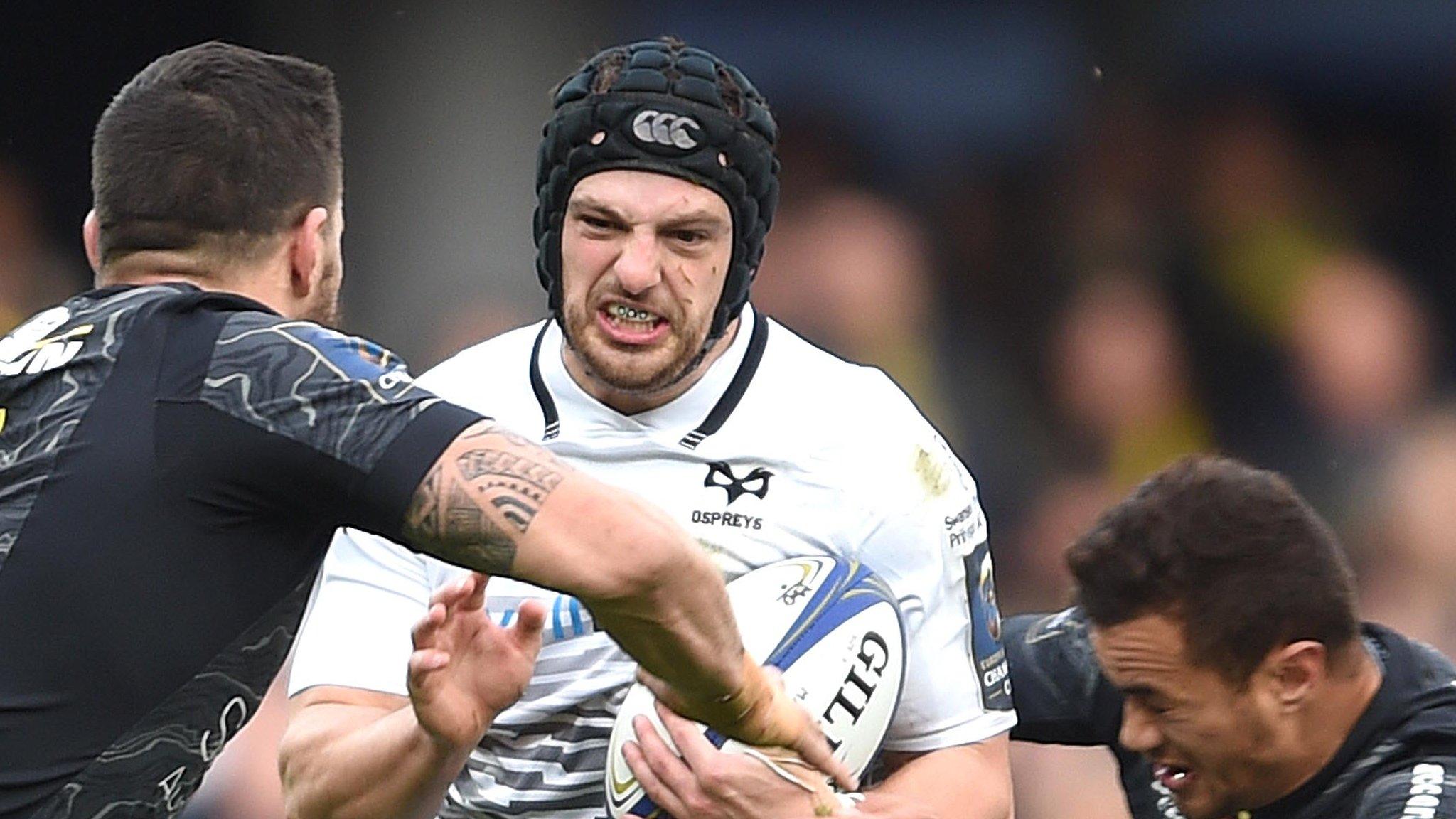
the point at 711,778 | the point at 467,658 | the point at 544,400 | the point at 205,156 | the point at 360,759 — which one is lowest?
the point at 360,759

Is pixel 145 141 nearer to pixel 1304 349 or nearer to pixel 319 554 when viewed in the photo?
pixel 319 554

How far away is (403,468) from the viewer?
2.85 metres

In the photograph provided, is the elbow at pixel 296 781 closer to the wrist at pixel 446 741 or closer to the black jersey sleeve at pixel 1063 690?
the wrist at pixel 446 741

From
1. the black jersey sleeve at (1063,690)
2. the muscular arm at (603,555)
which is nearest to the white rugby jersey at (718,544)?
the black jersey sleeve at (1063,690)

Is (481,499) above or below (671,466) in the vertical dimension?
above

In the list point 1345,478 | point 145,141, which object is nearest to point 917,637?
point 145,141

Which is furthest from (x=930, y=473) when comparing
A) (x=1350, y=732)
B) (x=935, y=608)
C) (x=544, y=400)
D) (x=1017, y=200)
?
(x=1017, y=200)

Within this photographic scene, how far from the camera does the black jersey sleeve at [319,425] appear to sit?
2.86 meters

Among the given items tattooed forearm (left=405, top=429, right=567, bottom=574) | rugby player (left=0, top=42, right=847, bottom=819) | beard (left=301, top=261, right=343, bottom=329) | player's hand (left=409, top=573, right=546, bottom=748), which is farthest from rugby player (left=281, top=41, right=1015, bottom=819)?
tattooed forearm (left=405, top=429, right=567, bottom=574)

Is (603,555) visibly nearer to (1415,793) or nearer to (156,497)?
(156,497)

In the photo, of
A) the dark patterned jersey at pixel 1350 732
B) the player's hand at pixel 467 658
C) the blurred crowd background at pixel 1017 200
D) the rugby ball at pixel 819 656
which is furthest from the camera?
the blurred crowd background at pixel 1017 200

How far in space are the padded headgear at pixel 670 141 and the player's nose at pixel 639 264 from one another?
0.13 m

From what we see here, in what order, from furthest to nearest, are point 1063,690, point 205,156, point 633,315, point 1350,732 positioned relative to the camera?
point 1063,690 → point 633,315 → point 1350,732 → point 205,156

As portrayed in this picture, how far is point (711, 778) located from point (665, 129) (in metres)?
1.10
